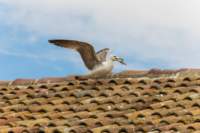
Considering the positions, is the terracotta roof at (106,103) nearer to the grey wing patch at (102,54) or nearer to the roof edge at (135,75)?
the roof edge at (135,75)

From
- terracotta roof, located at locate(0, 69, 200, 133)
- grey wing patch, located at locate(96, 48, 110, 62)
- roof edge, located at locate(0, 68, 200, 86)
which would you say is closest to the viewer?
terracotta roof, located at locate(0, 69, 200, 133)

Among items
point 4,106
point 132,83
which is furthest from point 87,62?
point 4,106

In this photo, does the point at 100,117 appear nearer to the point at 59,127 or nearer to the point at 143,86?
the point at 59,127

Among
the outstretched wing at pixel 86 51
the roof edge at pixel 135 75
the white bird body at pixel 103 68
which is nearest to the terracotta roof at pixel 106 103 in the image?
the roof edge at pixel 135 75

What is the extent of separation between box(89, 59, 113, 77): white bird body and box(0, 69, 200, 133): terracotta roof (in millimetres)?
103

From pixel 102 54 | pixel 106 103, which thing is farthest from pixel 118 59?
pixel 106 103

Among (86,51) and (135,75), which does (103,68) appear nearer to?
(86,51)

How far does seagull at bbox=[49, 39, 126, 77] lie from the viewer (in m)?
9.35

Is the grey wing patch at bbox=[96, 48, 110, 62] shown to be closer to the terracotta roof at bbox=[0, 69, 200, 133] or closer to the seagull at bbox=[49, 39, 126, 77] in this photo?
the seagull at bbox=[49, 39, 126, 77]

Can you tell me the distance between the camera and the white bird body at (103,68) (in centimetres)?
935

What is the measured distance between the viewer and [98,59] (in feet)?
30.9

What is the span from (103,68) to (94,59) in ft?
0.61

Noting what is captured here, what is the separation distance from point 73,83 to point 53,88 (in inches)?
11.2

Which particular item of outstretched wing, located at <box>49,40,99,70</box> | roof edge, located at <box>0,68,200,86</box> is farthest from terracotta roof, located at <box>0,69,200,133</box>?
outstretched wing, located at <box>49,40,99,70</box>
